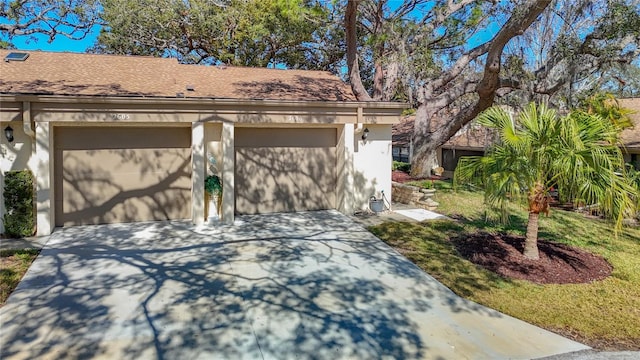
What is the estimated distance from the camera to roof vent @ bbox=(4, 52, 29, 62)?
10531 millimetres

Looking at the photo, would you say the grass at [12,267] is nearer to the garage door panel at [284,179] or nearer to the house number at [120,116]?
the house number at [120,116]

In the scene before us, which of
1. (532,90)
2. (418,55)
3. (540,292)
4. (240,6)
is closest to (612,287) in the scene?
(540,292)

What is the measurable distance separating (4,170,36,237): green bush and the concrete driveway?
31.1 inches

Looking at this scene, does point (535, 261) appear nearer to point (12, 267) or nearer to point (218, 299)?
point (218, 299)

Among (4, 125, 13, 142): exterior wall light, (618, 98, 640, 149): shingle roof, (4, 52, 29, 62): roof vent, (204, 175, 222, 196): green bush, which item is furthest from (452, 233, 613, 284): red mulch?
(4, 52, 29, 62): roof vent

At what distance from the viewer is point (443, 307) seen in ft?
17.6

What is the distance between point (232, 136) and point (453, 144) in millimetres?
16410

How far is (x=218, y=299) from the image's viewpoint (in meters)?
5.35

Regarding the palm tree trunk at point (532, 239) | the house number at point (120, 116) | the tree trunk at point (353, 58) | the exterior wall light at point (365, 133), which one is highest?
the tree trunk at point (353, 58)

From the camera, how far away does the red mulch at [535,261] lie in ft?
21.5

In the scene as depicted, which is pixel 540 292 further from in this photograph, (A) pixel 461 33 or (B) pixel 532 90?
(A) pixel 461 33

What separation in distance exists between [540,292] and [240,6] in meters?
19.8

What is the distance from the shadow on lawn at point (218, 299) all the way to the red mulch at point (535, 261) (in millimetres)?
1488

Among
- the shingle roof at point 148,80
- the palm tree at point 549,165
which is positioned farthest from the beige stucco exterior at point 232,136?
the palm tree at point 549,165
